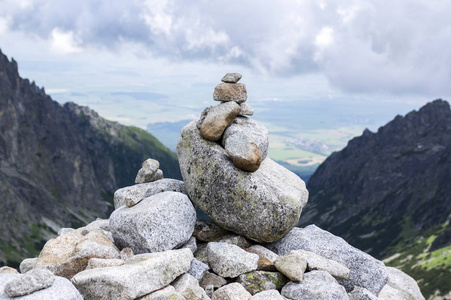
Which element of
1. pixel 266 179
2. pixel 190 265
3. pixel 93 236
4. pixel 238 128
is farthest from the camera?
pixel 238 128

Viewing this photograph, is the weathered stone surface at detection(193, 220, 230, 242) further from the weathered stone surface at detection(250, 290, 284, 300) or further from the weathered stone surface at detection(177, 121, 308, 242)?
the weathered stone surface at detection(250, 290, 284, 300)

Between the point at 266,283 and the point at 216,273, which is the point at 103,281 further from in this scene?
the point at 266,283

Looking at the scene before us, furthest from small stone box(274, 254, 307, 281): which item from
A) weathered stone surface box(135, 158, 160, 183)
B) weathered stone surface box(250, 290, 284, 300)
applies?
weathered stone surface box(135, 158, 160, 183)

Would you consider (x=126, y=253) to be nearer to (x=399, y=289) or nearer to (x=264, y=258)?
(x=264, y=258)

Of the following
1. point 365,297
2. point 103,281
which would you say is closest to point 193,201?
point 103,281

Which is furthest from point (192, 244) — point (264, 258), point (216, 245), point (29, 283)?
point (29, 283)

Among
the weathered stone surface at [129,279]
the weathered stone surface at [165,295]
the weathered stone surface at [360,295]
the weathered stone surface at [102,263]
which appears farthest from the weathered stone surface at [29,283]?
the weathered stone surface at [360,295]

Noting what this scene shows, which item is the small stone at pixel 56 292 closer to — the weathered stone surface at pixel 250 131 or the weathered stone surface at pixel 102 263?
the weathered stone surface at pixel 102 263

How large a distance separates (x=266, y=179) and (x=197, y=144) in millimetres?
4383

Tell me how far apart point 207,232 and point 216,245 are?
9.57ft

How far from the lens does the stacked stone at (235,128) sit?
737 inches

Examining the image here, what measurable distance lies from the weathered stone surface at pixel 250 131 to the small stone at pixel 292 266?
669cm

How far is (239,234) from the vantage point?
1994 cm

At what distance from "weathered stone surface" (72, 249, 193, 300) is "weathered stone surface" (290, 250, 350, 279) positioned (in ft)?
21.6
